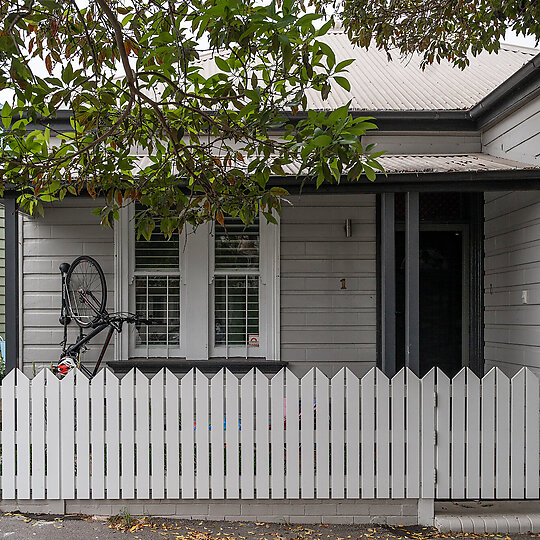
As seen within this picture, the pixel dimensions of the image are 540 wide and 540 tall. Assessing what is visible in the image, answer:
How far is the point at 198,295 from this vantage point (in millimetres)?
8008

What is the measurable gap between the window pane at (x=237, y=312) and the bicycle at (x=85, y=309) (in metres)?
0.91

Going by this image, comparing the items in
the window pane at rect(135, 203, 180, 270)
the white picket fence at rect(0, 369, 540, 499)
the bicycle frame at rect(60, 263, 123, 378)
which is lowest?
the white picket fence at rect(0, 369, 540, 499)

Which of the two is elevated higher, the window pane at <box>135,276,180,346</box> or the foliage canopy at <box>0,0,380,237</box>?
the foliage canopy at <box>0,0,380,237</box>

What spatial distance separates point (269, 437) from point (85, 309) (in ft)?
11.8

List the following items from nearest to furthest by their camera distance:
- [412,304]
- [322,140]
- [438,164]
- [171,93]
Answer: [322,140], [171,93], [412,304], [438,164]

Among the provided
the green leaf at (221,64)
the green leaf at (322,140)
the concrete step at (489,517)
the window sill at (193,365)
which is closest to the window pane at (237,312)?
the window sill at (193,365)

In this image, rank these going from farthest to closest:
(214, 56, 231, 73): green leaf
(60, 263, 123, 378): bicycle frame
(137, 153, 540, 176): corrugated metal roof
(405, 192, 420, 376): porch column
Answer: (60, 263, 123, 378): bicycle frame < (137, 153, 540, 176): corrugated metal roof < (405, 192, 420, 376): porch column < (214, 56, 231, 73): green leaf

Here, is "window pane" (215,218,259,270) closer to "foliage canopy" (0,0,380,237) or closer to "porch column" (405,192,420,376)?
"porch column" (405,192,420,376)

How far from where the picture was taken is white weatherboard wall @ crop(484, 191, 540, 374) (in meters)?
6.73

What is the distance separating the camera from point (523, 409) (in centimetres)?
547

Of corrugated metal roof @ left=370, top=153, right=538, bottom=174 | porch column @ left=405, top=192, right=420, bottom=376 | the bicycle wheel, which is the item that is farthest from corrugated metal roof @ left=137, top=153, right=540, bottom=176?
the bicycle wheel

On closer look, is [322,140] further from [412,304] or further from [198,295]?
[198,295]

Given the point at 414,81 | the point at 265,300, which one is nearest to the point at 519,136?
the point at 414,81

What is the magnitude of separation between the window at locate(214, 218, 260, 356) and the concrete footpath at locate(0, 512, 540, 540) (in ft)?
Answer: 9.64
